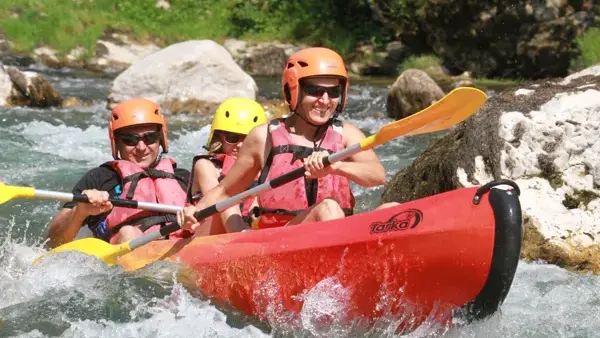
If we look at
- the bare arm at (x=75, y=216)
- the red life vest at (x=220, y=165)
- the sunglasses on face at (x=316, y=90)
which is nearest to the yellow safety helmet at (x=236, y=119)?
the red life vest at (x=220, y=165)

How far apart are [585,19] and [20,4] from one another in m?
11.1

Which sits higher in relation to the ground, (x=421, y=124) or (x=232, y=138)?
(x=421, y=124)

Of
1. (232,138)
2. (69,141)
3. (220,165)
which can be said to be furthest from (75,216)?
(69,141)

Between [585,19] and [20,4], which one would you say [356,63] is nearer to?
[585,19]

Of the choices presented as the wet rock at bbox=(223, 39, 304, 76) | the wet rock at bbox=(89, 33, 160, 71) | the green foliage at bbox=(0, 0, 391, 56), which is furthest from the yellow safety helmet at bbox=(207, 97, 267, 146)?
the green foliage at bbox=(0, 0, 391, 56)

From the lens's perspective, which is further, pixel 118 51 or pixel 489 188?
pixel 118 51

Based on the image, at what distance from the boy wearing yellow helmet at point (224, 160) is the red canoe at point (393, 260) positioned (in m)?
0.64

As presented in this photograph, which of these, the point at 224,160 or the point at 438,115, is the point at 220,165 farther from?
the point at 438,115

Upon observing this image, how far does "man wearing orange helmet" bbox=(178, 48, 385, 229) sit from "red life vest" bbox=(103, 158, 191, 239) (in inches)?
28.8

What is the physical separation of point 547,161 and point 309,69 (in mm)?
1719

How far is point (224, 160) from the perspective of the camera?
581 cm

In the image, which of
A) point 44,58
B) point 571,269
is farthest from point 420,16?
point 571,269

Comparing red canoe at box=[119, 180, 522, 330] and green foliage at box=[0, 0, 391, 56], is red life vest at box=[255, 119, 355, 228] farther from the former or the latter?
green foliage at box=[0, 0, 391, 56]

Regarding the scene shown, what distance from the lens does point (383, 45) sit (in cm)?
1933
